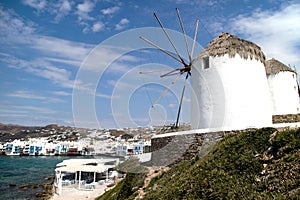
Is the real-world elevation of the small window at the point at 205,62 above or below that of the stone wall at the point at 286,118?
above

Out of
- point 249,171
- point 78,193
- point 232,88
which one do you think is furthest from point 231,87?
point 78,193

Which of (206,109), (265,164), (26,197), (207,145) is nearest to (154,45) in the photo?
(206,109)

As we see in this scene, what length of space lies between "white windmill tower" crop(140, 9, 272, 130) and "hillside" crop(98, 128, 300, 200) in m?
3.74

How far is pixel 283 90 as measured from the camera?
16.6 metres

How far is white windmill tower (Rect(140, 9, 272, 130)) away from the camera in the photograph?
12266mm

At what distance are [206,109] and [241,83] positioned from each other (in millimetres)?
2290

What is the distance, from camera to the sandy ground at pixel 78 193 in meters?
20.2

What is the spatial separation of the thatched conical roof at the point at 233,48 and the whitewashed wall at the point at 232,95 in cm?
29

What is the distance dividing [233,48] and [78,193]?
60.7 ft

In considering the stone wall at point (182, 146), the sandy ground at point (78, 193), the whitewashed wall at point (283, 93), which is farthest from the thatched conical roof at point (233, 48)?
the sandy ground at point (78, 193)

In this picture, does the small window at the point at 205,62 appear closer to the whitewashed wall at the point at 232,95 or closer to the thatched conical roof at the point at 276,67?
the whitewashed wall at the point at 232,95

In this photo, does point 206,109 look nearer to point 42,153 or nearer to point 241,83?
point 241,83

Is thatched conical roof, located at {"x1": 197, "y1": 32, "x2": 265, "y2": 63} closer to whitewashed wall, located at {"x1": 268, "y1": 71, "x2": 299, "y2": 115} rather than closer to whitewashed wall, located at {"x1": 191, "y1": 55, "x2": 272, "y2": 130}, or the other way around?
whitewashed wall, located at {"x1": 191, "y1": 55, "x2": 272, "y2": 130}

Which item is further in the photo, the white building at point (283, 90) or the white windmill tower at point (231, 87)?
the white building at point (283, 90)
